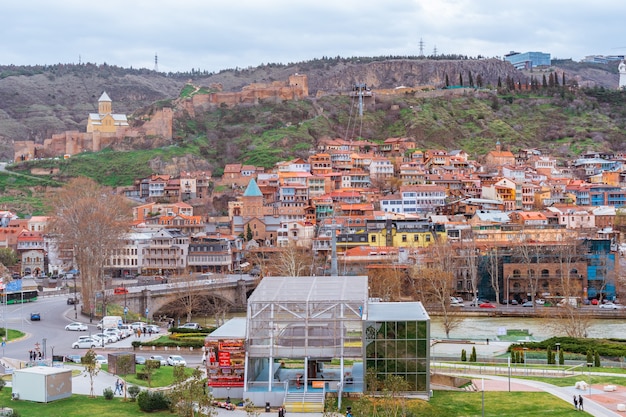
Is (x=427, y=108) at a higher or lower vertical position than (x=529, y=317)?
higher

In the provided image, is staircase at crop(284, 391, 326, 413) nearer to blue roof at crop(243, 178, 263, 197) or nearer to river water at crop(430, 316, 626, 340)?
river water at crop(430, 316, 626, 340)

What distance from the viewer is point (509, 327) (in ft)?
173

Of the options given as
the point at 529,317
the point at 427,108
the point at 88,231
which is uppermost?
the point at 427,108

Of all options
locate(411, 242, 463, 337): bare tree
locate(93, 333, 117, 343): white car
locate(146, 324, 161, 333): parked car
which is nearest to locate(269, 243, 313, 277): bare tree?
locate(411, 242, 463, 337): bare tree

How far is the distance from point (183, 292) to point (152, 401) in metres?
31.3

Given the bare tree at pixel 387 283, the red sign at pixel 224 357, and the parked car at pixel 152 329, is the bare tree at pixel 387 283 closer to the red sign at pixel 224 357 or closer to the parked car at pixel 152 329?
the parked car at pixel 152 329

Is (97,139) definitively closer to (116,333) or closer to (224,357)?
(116,333)

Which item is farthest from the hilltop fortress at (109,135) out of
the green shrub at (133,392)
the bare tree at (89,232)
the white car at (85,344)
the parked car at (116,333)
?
Result: the green shrub at (133,392)

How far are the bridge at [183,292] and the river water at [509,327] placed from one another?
1424 centimetres

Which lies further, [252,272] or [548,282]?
[252,272]

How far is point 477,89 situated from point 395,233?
70.7 meters

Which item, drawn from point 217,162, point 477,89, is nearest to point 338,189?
point 217,162

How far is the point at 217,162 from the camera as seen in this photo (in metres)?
112

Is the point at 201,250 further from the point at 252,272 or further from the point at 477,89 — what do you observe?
the point at 477,89
